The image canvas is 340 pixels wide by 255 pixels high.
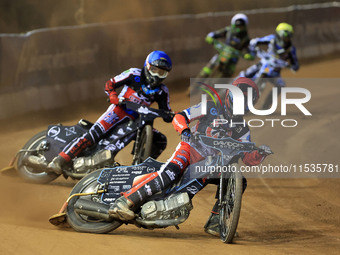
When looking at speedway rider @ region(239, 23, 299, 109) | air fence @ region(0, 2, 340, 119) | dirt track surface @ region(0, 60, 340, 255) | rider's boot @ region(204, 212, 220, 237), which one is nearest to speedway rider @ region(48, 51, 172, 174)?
dirt track surface @ region(0, 60, 340, 255)

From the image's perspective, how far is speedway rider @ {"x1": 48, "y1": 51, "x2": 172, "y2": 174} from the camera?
1104 cm

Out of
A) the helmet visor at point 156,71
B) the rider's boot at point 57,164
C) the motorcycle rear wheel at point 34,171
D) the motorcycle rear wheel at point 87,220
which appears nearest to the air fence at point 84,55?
the motorcycle rear wheel at point 34,171

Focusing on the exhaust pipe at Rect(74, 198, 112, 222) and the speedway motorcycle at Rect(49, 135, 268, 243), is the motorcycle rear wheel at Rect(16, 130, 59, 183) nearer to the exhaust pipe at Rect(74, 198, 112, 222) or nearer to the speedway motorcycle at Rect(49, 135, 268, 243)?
the speedway motorcycle at Rect(49, 135, 268, 243)

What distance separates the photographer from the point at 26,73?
1602cm

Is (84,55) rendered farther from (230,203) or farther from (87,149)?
(230,203)

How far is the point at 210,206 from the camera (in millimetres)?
10688

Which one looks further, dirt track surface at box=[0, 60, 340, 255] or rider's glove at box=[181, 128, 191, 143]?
rider's glove at box=[181, 128, 191, 143]

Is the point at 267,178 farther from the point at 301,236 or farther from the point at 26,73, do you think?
the point at 26,73

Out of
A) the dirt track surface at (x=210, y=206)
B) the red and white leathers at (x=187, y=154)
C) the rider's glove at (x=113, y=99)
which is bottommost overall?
the dirt track surface at (x=210, y=206)

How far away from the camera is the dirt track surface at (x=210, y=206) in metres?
7.64

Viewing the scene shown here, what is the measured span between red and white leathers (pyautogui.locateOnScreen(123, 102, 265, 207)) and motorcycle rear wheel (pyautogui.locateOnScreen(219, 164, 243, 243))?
34 cm

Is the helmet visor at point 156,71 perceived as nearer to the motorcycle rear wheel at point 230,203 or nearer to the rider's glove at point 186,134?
the rider's glove at point 186,134

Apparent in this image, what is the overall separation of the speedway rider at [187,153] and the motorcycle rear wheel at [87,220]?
0.26 metres

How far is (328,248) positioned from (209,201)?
2.82 m
